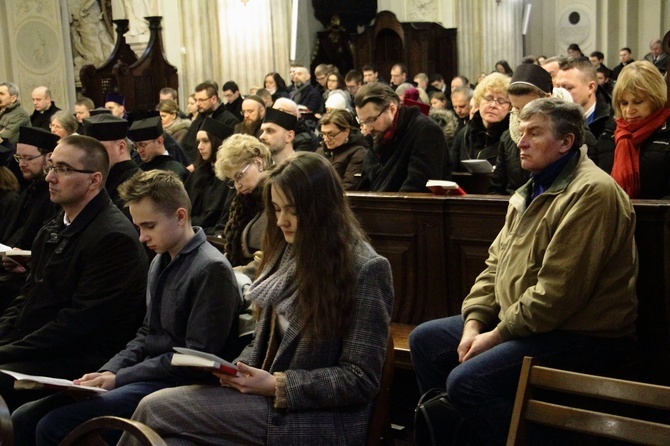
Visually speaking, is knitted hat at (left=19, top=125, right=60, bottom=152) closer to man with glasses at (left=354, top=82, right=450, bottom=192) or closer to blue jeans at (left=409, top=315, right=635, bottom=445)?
man with glasses at (left=354, top=82, right=450, bottom=192)

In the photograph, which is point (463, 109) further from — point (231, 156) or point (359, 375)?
point (359, 375)

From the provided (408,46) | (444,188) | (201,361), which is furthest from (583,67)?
(408,46)

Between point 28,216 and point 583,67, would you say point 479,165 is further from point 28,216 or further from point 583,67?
point 28,216

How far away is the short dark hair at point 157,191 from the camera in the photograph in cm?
371

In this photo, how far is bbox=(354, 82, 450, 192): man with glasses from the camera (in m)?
5.52

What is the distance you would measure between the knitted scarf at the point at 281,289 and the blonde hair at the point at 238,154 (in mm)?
1797

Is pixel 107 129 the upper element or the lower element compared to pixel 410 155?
upper

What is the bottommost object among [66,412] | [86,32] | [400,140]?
[66,412]

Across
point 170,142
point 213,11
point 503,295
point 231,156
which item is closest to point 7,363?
point 231,156

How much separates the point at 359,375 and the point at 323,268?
36cm

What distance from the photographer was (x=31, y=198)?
629 centimetres

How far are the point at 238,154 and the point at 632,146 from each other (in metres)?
2.01

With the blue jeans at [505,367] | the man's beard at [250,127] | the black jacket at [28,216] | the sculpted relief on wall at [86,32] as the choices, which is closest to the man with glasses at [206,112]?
the man's beard at [250,127]

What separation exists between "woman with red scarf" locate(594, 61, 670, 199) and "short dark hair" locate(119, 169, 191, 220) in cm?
214
